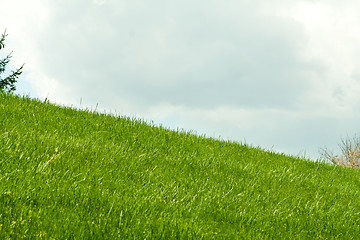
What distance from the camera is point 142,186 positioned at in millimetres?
5348

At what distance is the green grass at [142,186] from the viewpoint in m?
4.02

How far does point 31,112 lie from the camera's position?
7977 mm

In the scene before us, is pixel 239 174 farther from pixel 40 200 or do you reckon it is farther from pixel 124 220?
pixel 40 200

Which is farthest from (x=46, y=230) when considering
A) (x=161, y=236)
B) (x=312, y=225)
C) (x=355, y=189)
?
(x=355, y=189)

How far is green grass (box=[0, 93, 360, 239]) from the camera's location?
158 inches

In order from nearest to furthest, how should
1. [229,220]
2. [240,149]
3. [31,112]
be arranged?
1. [229,220]
2. [31,112]
3. [240,149]

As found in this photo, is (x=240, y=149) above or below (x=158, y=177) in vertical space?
above

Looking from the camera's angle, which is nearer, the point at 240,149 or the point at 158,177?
the point at 158,177

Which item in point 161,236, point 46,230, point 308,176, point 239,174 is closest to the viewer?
point 46,230

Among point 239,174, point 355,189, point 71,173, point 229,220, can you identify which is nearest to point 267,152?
point 355,189

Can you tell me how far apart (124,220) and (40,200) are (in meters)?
0.92

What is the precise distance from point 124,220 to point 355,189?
653 cm

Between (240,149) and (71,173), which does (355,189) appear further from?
(71,173)

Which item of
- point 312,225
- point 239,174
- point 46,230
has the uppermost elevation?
point 239,174
